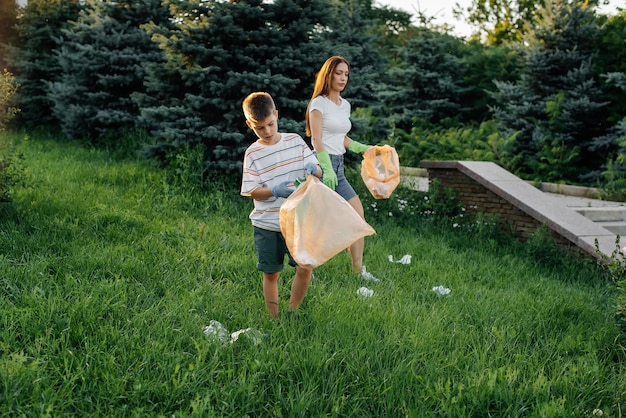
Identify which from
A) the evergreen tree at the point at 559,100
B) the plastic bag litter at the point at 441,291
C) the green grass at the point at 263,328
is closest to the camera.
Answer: the green grass at the point at 263,328

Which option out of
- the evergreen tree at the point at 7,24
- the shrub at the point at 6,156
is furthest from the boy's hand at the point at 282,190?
the evergreen tree at the point at 7,24

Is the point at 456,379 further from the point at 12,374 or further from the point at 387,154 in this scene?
the point at 387,154

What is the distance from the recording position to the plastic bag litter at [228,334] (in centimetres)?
332

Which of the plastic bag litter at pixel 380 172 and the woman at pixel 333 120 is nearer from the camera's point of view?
the woman at pixel 333 120

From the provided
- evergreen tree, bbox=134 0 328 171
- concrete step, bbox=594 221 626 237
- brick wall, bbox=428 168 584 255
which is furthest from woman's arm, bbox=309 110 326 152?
concrete step, bbox=594 221 626 237

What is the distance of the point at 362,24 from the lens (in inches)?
527

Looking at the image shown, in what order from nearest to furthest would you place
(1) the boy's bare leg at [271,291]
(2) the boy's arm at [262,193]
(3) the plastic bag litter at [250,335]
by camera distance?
(3) the plastic bag litter at [250,335]
(2) the boy's arm at [262,193]
(1) the boy's bare leg at [271,291]

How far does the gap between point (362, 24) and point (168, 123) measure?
24.8ft

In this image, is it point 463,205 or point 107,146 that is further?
point 107,146

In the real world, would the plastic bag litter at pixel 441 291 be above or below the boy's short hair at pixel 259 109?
below

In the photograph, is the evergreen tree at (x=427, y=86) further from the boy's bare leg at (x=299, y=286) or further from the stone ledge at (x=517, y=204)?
the boy's bare leg at (x=299, y=286)

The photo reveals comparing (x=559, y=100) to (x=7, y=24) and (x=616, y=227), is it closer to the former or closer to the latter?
(x=616, y=227)

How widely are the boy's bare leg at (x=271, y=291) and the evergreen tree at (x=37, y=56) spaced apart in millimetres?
10015

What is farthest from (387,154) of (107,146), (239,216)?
(107,146)
